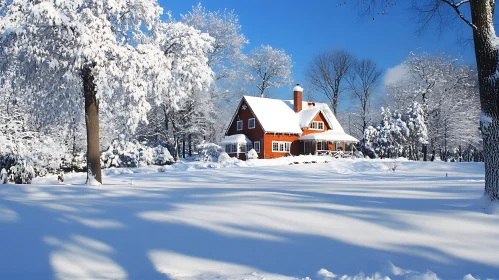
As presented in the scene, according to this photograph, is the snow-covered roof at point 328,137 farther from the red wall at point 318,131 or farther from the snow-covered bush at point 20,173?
the snow-covered bush at point 20,173

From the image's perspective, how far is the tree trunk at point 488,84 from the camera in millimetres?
7406

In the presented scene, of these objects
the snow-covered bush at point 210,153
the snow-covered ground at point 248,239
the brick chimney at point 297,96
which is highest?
the brick chimney at point 297,96

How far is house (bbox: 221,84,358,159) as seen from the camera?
39156mm

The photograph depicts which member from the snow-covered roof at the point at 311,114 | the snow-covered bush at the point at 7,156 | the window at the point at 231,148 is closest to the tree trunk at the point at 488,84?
the snow-covered bush at the point at 7,156

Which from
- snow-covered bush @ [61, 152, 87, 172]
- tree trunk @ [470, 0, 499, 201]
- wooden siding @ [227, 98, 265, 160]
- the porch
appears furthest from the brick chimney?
tree trunk @ [470, 0, 499, 201]

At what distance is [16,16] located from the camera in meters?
11.8

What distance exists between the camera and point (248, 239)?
18.4 ft

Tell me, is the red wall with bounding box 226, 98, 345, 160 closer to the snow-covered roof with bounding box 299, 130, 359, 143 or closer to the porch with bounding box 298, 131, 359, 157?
the porch with bounding box 298, 131, 359, 157

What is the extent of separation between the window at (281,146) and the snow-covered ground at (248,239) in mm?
31435

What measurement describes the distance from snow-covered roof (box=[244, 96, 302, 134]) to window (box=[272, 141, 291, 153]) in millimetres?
1374

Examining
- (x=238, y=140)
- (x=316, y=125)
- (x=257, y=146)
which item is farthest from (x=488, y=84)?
(x=316, y=125)

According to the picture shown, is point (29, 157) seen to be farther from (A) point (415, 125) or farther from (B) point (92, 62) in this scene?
(A) point (415, 125)

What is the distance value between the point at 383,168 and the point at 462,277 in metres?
24.4

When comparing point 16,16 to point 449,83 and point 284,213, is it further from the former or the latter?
point 449,83
